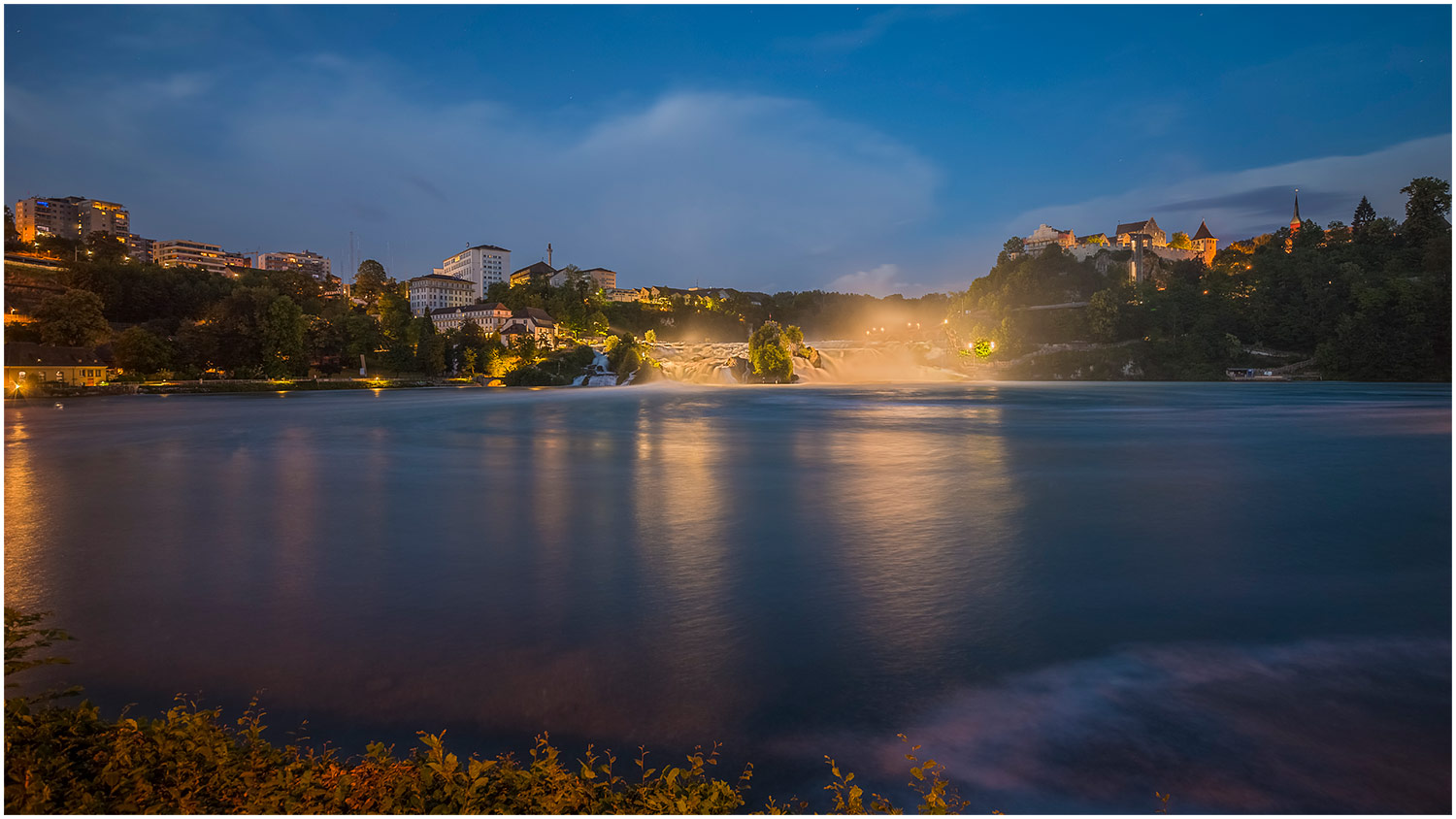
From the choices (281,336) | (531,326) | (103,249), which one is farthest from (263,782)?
(103,249)

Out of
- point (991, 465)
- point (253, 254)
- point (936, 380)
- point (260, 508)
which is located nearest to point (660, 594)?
point (260, 508)

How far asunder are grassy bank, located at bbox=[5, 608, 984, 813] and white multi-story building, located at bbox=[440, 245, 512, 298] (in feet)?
439

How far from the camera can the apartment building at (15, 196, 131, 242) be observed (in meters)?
130

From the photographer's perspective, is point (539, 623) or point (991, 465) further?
point (991, 465)

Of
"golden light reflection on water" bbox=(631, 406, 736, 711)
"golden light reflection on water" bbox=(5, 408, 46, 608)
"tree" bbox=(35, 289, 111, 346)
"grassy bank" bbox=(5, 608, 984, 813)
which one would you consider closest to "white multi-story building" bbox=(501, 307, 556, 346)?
"tree" bbox=(35, 289, 111, 346)

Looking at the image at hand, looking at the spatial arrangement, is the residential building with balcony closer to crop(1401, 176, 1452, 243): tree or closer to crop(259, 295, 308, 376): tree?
crop(259, 295, 308, 376): tree

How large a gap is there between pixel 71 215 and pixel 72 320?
112549 mm

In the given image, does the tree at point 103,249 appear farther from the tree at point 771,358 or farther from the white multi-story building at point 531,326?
the tree at point 771,358

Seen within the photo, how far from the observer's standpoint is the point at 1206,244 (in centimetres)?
9762

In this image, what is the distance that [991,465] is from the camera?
52.0 ft

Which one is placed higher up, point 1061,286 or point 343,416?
point 1061,286

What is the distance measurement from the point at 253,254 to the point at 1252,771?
216m

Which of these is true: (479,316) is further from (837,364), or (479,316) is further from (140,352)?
(837,364)

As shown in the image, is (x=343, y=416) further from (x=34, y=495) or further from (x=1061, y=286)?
(x=1061, y=286)
